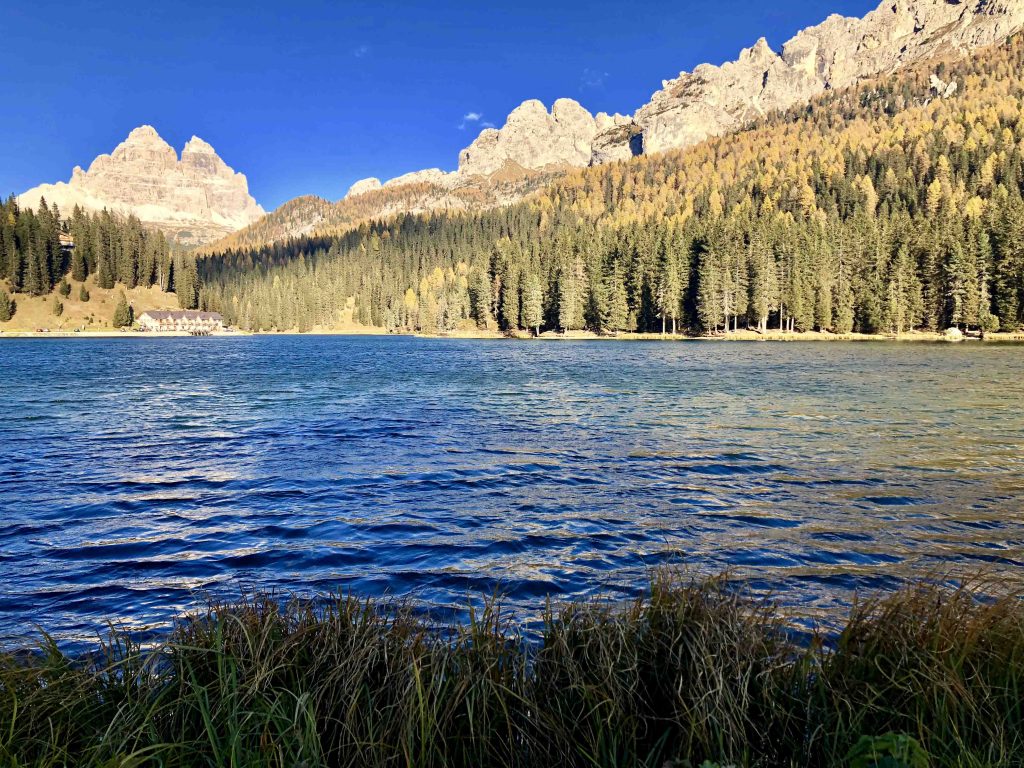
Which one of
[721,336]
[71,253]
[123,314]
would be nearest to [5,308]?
[123,314]

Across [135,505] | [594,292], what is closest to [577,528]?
[135,505]

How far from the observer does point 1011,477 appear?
15.2 meters

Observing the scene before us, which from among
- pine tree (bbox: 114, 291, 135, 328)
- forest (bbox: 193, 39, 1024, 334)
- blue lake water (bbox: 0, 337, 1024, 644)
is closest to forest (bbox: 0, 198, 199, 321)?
pine tree (bbox: 114, 291, 135, 328)

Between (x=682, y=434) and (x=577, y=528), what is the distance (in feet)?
36.7

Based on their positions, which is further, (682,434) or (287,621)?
(682,434)

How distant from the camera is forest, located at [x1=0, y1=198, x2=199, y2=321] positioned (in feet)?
550

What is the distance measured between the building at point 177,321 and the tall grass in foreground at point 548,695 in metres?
206

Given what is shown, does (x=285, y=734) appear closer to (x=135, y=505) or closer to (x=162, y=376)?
(x=135, y=505)

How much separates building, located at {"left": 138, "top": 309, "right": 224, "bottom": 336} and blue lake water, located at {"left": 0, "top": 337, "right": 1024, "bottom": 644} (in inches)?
6785

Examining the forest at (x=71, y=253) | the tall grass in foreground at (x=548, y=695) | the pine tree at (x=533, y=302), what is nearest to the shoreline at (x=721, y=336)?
the pine tree at (x=533, y=302)

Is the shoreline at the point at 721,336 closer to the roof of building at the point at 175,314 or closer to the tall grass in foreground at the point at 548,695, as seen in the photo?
the roof of building at the point at 175,314

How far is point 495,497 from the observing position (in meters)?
14.6

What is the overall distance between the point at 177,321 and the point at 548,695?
700 ft

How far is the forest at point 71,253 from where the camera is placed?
550 feet
